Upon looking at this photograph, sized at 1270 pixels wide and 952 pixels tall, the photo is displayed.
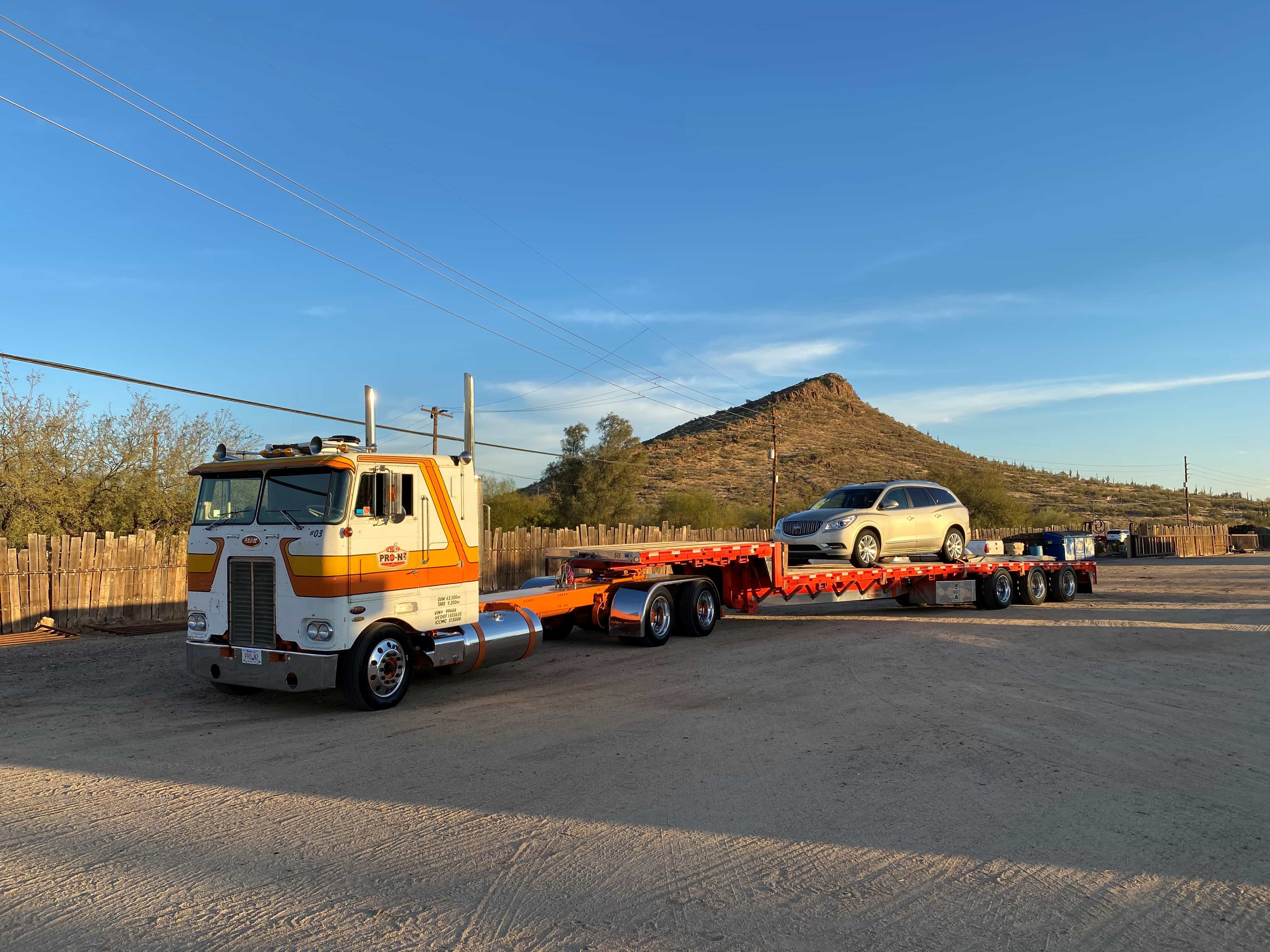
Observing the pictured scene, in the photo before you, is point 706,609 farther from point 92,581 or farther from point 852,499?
point 92,581

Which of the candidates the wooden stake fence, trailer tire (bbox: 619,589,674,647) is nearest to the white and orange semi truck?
trailer tire (bbox: 619,589,674,647)

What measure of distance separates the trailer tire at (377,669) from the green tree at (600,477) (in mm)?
35624

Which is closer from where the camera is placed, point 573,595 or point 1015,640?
point 573,595

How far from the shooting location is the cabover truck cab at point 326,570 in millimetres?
8297

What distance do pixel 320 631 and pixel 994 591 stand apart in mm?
15509

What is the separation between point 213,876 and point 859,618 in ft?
47.8

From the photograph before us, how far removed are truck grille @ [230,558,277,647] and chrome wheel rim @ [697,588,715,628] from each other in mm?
7328

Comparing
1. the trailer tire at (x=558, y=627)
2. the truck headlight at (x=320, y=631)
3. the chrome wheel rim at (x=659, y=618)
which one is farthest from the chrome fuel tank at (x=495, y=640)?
the trailer tire at (x=558, y=627)

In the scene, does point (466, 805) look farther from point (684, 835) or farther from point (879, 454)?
point (879, 454)

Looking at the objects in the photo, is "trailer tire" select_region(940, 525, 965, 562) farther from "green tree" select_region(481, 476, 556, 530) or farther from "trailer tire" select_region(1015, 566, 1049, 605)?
"green tree" select_region(481, 476, 556, 530)

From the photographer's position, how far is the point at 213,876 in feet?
14.9

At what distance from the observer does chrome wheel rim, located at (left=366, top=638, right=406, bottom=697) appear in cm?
864

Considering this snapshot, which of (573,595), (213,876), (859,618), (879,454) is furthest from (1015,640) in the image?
(879,454)

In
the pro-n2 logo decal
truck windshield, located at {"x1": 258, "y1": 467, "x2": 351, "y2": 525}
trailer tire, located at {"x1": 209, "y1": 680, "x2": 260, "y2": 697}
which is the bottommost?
trailer tire, located at {"x1": 209, "y1": 680, "x2": 260, "y2": 697}
